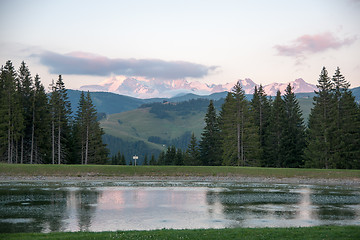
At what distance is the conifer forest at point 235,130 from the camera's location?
69.8 meters

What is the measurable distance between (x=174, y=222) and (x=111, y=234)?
22.0ft

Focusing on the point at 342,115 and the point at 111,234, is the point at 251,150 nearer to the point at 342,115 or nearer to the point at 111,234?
the point at 342,115

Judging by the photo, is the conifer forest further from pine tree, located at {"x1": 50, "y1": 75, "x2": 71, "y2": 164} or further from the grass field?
the grass field

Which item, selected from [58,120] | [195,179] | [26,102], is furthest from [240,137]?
[26,102]

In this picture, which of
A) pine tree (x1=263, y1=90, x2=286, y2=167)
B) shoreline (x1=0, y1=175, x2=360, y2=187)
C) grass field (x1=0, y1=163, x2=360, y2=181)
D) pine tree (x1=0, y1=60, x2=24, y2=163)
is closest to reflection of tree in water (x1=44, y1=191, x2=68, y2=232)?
shoreline (x1=0, y1=175, x2=360, y2=187)

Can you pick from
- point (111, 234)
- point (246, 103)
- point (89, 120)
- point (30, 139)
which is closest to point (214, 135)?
point (246, 103)

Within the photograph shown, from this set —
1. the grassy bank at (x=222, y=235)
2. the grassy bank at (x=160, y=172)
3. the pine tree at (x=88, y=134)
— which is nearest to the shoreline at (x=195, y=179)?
the grassy bank at (x=160, y=172)

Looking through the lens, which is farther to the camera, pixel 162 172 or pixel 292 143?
pixel 292 143

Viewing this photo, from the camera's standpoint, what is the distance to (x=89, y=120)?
83688 millimetres

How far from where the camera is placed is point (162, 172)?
198ft

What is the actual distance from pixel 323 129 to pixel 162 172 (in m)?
33.1

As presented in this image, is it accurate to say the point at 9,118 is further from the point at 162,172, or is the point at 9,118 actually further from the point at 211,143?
the point at 211,143

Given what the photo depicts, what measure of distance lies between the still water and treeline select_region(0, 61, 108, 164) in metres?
34.8

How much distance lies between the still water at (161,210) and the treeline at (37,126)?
34800mm
